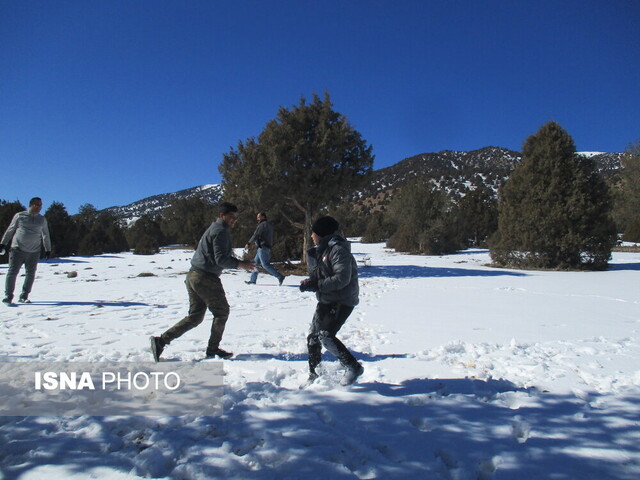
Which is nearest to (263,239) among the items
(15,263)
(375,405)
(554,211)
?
(15,263)

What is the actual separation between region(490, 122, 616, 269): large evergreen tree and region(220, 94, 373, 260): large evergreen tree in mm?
7687

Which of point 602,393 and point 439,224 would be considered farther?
point 439,224

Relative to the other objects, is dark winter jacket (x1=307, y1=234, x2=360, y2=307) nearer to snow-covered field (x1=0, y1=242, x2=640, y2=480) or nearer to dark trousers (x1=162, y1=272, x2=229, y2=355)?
snow-covered field (x1=0, y1=242, x2=640, y2=480)

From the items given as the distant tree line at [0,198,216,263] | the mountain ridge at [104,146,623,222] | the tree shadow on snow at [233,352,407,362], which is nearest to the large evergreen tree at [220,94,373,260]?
the distant tree line at [0,198,216,263]

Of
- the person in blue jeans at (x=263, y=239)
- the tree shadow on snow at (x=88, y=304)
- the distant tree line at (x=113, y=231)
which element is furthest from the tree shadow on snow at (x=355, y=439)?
the distant tree line at (x=113, y=231)

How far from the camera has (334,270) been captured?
122 inches

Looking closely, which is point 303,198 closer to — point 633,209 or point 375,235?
point 633,209

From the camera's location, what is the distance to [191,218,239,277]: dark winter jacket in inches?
151

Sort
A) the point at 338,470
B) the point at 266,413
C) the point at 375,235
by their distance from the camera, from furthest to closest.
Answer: the point at 375,235 → the point at 266,413 → the point at 338,470

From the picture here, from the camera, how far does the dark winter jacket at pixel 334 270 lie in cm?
306

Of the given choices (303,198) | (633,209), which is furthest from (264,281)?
(633,209)

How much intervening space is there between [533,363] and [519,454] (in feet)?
6.22

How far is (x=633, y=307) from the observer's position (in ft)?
22.8

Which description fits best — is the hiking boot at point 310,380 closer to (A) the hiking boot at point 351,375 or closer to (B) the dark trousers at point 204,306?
(A) the hiking boot at point 351,375
